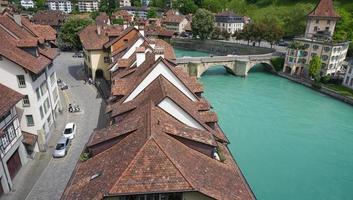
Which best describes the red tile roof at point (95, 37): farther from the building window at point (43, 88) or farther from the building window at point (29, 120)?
the building window at point (29, 120)

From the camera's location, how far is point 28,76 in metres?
27.9

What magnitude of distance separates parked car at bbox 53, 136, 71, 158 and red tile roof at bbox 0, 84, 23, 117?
7.03 m

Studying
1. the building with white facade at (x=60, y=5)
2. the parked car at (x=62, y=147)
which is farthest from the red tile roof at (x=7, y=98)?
the building with white facade at (x=60, y=5)

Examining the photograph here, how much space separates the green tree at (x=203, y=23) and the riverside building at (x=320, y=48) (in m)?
37.8

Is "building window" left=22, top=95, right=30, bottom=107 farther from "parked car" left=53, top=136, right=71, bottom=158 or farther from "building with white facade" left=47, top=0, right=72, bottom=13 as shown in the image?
"building with white facade" left=47, top=0, right=72, bottom=13

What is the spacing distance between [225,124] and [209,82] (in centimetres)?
2613

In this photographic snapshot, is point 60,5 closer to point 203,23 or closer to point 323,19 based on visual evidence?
point 203,23

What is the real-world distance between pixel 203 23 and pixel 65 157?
8693cm

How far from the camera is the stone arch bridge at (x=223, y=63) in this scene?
235ft

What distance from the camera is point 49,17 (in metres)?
116

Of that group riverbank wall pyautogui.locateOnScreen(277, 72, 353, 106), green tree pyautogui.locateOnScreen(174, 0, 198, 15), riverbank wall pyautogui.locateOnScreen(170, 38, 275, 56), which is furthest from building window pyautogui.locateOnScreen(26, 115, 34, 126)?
green tree pyautogui.locateOnScreen(174, 0, 198, 15)

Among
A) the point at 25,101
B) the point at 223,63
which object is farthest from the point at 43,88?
the point at 223,63

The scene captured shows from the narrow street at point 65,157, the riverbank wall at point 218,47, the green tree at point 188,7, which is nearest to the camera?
the narrow street at point 65,157

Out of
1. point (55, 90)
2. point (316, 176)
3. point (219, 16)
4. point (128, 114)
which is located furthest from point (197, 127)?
point (219, 16)
